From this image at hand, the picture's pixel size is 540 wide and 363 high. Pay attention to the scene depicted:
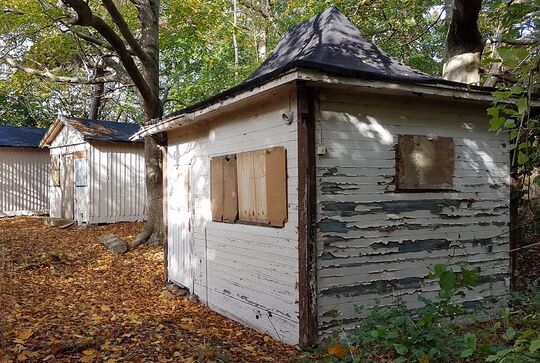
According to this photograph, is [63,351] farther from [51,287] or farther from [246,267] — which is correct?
[51,287]

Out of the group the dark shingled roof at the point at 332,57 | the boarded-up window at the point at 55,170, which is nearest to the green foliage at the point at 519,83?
the dark shingled roof at the point at 332,57

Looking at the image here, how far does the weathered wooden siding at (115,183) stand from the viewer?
15430 millimetres

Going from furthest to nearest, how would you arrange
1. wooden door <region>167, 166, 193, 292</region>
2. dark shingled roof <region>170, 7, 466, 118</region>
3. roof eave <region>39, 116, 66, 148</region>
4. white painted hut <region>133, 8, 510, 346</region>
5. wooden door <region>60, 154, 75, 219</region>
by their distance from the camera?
1. roof eave <region>39, 116, 66, 148</region>
2. wooden door <region>60, 154, 75, 219</region>
3. wooden door <region>167, 166, 193, 292</region>
4. white painted hut <region>133, 8, 510, 346</region>
5. dark shingled roof <region>170, 7, 466, 118</region>

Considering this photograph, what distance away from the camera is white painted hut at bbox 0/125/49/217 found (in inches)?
720

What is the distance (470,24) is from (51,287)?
27.3 feet

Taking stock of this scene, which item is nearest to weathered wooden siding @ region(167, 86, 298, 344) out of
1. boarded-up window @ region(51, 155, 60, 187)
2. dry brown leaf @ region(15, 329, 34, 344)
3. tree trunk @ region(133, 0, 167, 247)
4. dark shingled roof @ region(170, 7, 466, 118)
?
dark shingled roof @ region(170, 7, 466, 118)

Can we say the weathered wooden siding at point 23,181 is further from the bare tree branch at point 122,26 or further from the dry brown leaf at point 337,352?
the dry brown leaf at point 337,352

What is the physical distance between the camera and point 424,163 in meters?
5.47

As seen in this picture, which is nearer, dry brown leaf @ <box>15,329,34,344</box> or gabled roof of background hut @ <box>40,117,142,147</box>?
dry brown leaf @ <box>15,329,34,344</box>

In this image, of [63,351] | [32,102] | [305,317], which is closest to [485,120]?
[305,317]

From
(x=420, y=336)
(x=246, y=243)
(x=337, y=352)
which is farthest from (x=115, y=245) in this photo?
(x=420, y=336)

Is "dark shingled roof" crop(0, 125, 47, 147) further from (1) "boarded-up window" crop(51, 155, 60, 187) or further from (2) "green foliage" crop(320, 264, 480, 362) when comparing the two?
(2) "green foliage" crop(320, 264, 480, 362)

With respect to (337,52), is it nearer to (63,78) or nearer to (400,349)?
(400,349)

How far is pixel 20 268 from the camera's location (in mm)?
8922
